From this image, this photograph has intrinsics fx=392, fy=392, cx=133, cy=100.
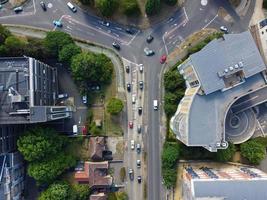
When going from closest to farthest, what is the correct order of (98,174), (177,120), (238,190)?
(238,190)
(177,120)
(98,174)

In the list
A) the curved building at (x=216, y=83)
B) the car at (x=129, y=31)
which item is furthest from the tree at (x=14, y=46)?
the curved building at (x=216, y=83)

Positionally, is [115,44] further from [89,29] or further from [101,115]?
[101,115]

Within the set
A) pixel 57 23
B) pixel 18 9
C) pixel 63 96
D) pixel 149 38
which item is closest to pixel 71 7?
pixel 57 23

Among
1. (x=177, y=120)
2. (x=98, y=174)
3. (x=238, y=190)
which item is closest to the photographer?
(x=238, y=190)

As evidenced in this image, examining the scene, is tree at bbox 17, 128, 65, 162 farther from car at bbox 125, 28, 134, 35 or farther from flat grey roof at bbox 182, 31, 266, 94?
flat grey roof at bbox 182, 31, 266, 94

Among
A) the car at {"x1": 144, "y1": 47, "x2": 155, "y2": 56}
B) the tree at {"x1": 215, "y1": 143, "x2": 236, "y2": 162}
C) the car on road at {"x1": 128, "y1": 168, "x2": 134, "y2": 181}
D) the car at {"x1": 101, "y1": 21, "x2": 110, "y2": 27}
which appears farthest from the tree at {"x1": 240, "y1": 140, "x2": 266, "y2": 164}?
the car at {"x1": 101, "y1": 21, "x2": 110, "y2": 27}

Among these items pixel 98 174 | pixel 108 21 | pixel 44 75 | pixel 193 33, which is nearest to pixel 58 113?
pixel 44 75
